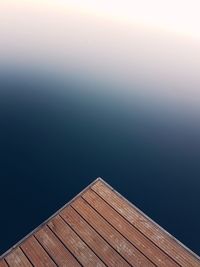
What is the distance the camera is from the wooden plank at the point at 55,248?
11.0 feet

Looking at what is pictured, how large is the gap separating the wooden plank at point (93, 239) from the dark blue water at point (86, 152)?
2.96 feet

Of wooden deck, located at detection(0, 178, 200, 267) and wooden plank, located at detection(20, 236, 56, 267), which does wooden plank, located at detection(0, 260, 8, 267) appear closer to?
wooden deck, located at detection(0, 178, 200, 267)

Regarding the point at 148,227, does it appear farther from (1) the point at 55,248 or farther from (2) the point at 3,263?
(2) the point at 3,263

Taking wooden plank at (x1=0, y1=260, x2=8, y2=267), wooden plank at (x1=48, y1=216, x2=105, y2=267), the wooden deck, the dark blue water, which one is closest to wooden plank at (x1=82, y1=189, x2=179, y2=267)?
the wooden deck

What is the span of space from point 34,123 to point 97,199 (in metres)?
2.66

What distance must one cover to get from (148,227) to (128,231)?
24cm

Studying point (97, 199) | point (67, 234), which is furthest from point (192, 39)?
point (67, 234)

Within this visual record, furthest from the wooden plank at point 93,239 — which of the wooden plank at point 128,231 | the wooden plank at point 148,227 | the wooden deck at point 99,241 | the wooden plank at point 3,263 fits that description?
the wooden plank at point 3,263

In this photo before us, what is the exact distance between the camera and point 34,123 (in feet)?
20.1

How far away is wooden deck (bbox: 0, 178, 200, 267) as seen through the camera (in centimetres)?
335

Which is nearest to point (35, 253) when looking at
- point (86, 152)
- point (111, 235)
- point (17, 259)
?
point (17, 259)

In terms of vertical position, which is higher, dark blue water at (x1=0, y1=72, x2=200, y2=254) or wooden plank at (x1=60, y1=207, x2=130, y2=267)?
dark blue water at (x1=0, y1=72, x2=200, y2=254)

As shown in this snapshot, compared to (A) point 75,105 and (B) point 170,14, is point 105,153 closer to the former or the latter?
(A) point 75,105

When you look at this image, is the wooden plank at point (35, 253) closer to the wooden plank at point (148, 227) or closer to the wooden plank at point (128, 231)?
the wooden plank at point (128, 231)
